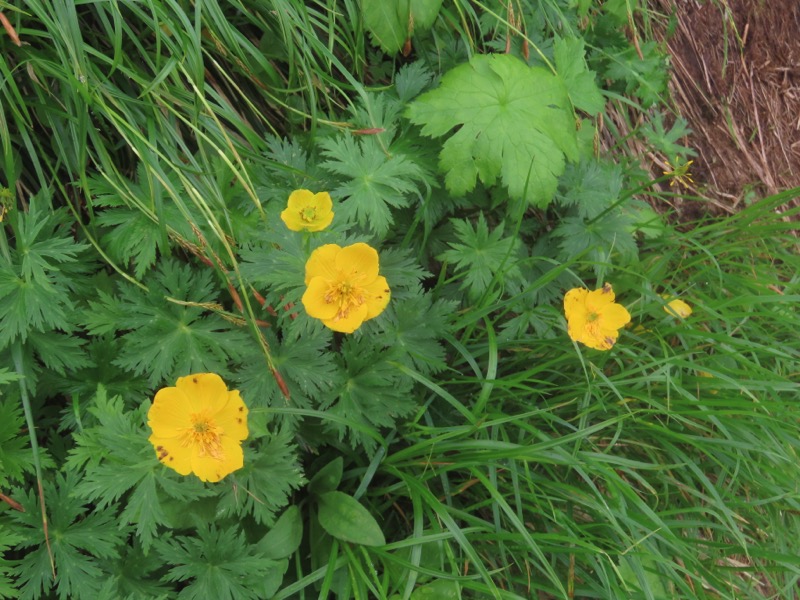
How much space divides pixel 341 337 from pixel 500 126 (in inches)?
26.5

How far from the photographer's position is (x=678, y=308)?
1.77m

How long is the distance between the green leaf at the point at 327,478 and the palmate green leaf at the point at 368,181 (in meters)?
0.54

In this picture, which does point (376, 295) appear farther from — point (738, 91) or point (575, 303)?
point (738, 91)

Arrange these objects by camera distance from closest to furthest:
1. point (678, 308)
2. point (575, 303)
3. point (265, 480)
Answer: point (265, 480), point (575, 303), point (678, 308)

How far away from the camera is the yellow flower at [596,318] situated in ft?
5.11

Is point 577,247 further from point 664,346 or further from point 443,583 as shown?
point 443,583

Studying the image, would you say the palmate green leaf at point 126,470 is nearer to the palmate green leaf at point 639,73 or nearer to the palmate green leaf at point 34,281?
the palmate green leaf at point 34,281

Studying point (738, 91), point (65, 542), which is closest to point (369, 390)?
point (65, 542)

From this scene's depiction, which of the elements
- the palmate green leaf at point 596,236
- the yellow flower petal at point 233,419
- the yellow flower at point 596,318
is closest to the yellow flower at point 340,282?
the yellow flower petal at point 233,419

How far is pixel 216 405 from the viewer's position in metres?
1.19

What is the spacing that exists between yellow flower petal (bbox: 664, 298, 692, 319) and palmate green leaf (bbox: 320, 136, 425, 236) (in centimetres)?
73

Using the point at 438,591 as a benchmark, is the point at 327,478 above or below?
above

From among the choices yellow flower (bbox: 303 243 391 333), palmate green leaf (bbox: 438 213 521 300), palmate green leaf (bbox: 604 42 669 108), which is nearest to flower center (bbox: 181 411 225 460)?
yellow flower (bbox: 303 243 391 333)

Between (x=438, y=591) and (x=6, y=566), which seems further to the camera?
(x=438, y=591)
